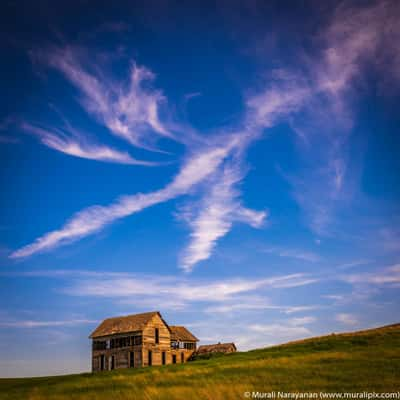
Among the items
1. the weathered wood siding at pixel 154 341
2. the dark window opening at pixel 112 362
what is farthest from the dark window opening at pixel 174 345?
the dark window opening at pixel 112 362

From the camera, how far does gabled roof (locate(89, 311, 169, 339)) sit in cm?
5709

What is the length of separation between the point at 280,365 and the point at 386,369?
6.49 m

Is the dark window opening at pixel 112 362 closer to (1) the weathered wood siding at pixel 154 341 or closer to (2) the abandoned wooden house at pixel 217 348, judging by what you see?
(1) the weathered wood siding at pixel 154 341

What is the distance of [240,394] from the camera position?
15086 mm

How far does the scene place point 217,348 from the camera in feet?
220

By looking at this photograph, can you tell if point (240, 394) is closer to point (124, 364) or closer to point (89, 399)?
point (89, 399)

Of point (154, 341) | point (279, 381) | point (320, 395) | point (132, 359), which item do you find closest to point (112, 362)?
point (132, 359)

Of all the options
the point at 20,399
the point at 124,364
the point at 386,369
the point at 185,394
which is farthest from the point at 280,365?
the point at 124,364

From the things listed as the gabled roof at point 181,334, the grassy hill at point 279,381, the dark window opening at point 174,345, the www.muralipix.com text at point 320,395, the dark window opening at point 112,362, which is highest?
the gabled roof at point 181,334

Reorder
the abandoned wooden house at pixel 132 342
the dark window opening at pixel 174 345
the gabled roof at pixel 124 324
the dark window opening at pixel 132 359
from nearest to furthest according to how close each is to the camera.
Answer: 1. the dark window opening at pixel 132 359
2. the abandoned wooden house at pixel 132 342
3. the gabled roof at pixel 124 324
4. the dark window opening at pixel 174 345

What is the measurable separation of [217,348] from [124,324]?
16482mm

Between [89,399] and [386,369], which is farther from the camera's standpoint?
[386,369]

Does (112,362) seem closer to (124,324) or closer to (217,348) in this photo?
(124,324)

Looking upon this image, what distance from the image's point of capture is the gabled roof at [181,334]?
6650 cm
